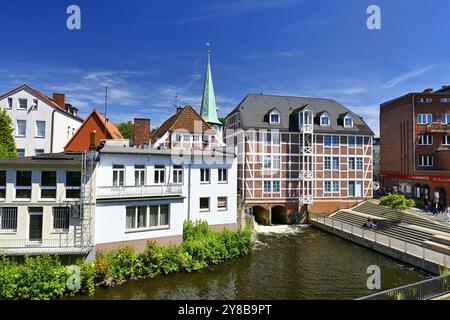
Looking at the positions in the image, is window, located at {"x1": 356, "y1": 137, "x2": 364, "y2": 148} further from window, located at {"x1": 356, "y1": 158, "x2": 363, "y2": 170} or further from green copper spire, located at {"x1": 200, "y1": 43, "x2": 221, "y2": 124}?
green copper spire, located at {"x1": 200, "y1": 43, "x2": 221, "y2": 124}

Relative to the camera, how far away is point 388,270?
18766 millimetres

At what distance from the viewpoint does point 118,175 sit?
1873cm

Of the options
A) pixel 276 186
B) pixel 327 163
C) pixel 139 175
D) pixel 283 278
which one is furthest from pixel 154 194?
pixel 327 163

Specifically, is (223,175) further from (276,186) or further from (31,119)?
(31,119)

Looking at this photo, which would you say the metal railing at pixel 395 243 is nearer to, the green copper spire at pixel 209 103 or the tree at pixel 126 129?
the green copper spire at pixel 209 103

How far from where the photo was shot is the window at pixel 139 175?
19.6 m

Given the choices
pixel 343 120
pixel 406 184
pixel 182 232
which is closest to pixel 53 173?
pixel 182 232

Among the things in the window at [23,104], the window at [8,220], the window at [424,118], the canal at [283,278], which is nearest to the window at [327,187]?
the canal at [283,278]

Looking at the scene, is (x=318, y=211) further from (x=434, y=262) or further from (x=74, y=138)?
(x=74, y=138)

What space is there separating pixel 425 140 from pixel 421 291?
1362 inches

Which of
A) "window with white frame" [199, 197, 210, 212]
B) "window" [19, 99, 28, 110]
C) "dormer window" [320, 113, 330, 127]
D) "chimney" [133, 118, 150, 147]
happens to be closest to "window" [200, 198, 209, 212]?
"window with white frame" [199, 197, 210, 212]

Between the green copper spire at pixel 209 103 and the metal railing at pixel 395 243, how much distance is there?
704 inches

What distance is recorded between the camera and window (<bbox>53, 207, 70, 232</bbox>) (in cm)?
1681

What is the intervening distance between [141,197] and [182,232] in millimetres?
3988
